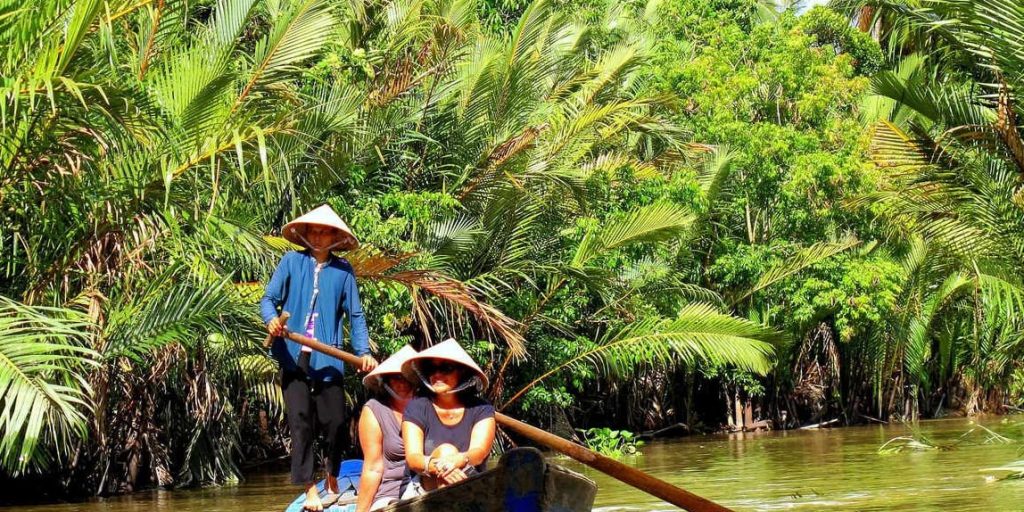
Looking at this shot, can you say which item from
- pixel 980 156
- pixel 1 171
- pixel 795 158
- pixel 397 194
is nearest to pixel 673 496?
pixel 1 171

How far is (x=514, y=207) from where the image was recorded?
17.8 meters

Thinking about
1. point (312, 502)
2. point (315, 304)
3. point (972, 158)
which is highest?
point (972, 158)

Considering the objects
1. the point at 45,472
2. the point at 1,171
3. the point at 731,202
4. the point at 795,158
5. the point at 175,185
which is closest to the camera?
the point at 1,171

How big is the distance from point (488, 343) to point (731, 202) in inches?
289

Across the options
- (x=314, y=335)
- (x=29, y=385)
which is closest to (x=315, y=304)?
(x=314, y=335)

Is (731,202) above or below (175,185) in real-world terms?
above

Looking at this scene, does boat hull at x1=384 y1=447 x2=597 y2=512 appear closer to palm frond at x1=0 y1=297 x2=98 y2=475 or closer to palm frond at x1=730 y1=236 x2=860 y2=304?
palm frond at x1=0 y1=297 x2=98 y2=475

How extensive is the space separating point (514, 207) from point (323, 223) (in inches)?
380

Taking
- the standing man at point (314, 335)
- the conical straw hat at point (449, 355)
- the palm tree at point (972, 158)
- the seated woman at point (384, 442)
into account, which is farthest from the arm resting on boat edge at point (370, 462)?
the palm tree at point (972, 158)

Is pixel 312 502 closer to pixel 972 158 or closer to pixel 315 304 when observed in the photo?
pixel 315 304

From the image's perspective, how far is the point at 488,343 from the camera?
56.5ft

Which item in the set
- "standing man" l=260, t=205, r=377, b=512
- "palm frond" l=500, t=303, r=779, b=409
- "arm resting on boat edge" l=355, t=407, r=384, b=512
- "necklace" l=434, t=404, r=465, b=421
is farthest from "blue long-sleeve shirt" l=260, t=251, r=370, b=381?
"palm frond" l=500, t=303, r=779, b=409

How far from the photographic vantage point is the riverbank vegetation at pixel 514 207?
10.9m

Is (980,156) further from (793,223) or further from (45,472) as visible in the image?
(793,223)
